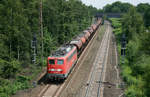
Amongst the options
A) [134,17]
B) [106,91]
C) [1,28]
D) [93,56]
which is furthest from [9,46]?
[134,17]

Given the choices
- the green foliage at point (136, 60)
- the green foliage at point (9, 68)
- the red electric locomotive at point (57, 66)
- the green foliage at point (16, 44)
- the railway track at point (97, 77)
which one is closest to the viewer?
the green foliage at point (136, 60)

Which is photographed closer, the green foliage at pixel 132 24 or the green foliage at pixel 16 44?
the green foliage at pixel 16 44

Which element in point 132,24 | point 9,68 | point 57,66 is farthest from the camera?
point 132,24

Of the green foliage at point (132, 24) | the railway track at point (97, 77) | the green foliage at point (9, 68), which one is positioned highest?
the green foliage at point (132, 24)

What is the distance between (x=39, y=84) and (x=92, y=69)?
960cm

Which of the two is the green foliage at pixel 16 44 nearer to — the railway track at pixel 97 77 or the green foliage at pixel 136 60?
the railway track at pixel 97 77

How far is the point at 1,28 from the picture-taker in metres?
22.9

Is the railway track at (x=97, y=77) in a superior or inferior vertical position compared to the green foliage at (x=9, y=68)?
inferior

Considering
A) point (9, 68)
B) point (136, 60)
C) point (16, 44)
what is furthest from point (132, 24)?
point (9, 68)

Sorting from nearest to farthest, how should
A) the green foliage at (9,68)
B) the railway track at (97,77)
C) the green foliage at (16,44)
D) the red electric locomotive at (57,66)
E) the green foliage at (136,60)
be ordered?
1. the green foliage at (136,60)
2. the railway track at (97,77)
3. the green foliage at (16,44)
4. the green foliage at (9,68)
5. the red electric locomotive at (57,66)

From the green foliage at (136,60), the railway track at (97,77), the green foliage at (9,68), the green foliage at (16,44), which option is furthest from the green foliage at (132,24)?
the green foliage at (9,68)

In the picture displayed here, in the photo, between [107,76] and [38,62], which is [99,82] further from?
[38,62]

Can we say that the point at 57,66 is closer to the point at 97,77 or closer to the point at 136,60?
the point at 97,77

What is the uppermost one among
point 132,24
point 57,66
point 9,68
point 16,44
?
point 132,24
